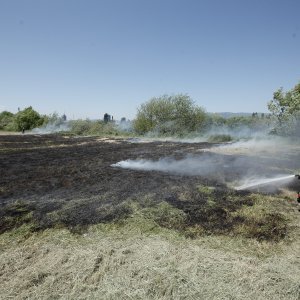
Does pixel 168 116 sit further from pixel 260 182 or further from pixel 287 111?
pixel 260 182

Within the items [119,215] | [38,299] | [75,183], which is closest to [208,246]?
[119,215]

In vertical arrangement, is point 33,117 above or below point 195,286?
above

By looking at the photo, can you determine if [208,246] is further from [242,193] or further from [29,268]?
[242,193]

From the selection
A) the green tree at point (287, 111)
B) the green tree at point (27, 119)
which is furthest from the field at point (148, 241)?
the green tree at point (27, 119)

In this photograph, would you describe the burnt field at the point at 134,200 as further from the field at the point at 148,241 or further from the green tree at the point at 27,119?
the green tree at the point at 27,119

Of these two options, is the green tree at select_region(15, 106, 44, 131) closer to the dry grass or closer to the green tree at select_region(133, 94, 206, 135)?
the green tree at select_region(133, 94, 206, 135)

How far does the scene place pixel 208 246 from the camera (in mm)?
4551

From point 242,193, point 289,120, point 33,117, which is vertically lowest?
point 242,193

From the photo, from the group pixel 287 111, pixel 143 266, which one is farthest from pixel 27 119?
pixel 143 266

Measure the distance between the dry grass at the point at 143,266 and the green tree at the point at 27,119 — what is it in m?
56.0

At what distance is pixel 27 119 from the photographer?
181 ft

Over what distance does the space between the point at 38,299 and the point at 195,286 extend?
2045 mm

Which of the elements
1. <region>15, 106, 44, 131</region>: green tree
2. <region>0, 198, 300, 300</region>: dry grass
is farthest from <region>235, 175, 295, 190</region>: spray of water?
<region>15, 106, 44, 131</region>: green tree

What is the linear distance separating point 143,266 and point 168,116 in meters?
44.9
